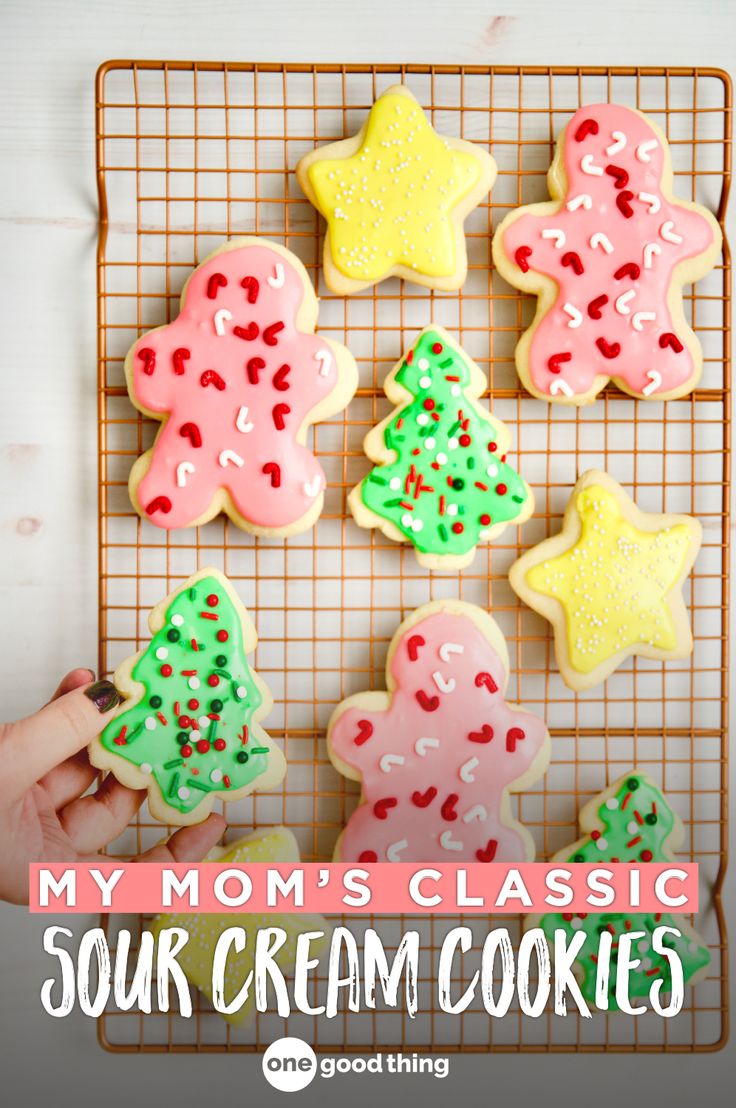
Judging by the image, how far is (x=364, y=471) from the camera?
1.12m

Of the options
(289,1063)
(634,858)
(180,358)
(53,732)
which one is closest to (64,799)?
(53,732)

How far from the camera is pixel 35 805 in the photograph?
40.9 inches

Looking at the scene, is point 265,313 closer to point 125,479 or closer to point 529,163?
point 125,479

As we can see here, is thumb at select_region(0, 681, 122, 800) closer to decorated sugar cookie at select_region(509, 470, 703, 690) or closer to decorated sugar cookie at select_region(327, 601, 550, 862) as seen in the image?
decorated sugar cookie at select_region(327, 601, 550, 862)

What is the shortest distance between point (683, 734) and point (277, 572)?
52 cm

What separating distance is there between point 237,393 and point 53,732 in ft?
1.37

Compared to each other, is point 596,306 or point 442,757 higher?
point 596,306

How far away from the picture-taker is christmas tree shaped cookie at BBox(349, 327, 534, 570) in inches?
41.4

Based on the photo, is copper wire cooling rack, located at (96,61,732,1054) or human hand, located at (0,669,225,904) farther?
copper wire cooling rack, located at (96,61,732,1054)

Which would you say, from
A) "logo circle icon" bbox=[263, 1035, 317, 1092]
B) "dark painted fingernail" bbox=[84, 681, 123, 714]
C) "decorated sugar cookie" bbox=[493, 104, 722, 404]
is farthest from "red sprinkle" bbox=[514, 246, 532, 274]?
"logo circle icon" bbox=[263, 1035, 317, 1092]

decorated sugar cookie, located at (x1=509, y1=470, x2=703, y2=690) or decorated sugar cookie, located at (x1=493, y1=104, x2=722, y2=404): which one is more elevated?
decorated sugar cookie, located at (x1=493, y1=104, x2=722, y2=404)

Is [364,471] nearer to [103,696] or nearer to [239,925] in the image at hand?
[103,696]

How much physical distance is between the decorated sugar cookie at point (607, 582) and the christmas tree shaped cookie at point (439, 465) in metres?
0.07

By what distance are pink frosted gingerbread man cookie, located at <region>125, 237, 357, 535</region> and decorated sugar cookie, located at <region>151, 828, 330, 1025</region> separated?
0.37 meters
